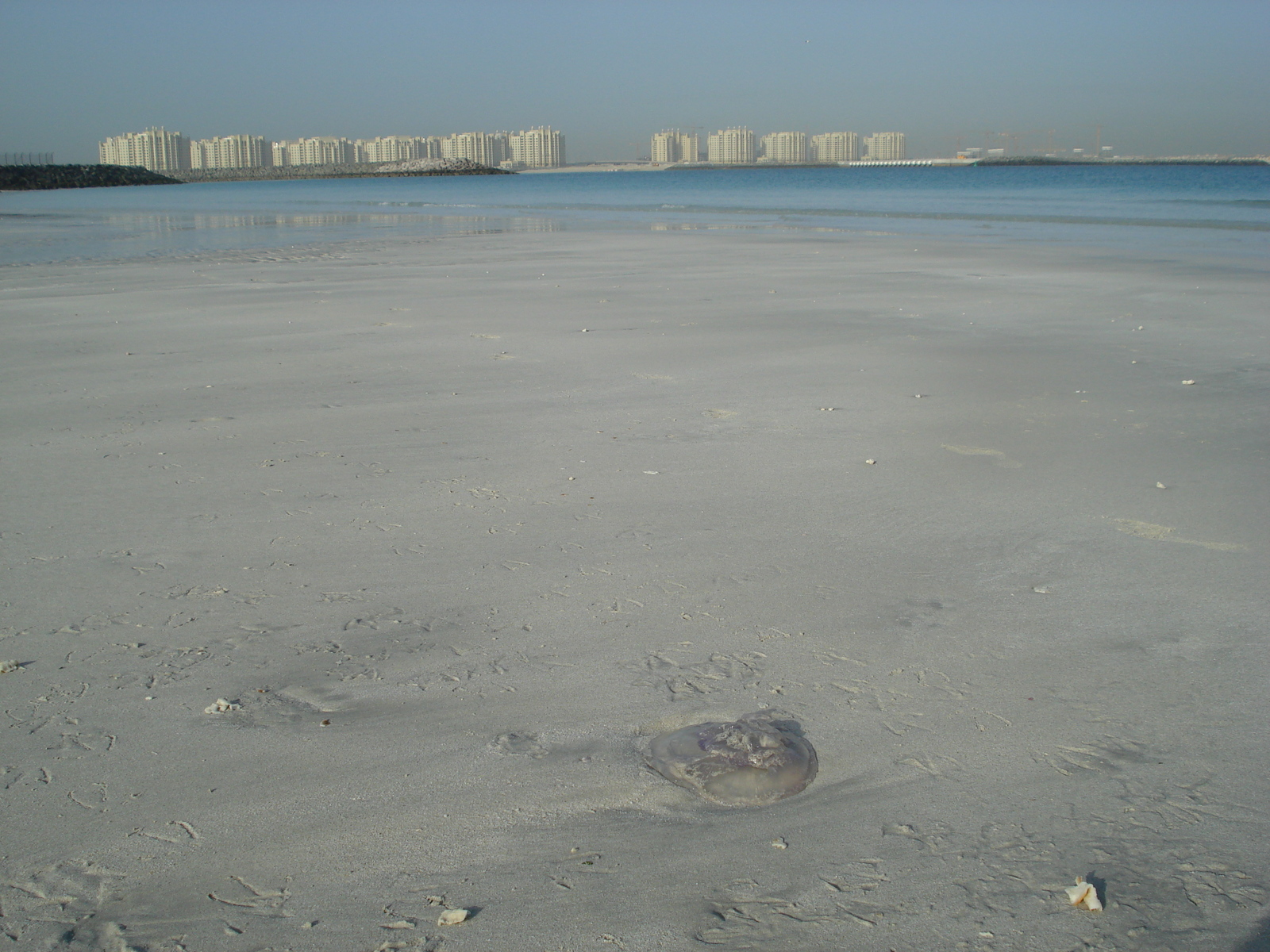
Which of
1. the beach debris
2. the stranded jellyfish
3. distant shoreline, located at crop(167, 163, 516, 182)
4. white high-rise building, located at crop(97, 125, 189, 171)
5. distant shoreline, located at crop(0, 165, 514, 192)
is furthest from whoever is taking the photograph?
white high-rise building, located at crop(97, 125, 189, 171)

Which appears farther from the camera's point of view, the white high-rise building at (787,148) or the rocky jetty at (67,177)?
the white high-rise building at (787,148)

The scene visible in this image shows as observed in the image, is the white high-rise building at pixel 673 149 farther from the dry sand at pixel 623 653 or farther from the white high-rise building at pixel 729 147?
the dry sand at pixel 623 653

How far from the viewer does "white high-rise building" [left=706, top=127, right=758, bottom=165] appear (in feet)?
593

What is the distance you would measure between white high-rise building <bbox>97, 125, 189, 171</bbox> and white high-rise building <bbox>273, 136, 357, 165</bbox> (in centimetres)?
1510

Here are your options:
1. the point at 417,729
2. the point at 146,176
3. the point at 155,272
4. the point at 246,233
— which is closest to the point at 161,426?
the point at 417,729

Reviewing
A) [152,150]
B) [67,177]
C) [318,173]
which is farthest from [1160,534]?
[152,150]

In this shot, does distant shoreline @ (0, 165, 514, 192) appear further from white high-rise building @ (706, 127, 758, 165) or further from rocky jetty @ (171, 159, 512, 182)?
white high-rise building @ (706, 127, 758, 165)

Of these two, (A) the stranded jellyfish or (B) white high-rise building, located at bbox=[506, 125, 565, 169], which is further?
(B) white high-rise building, located at bbox=[506, 125, 565, 169]

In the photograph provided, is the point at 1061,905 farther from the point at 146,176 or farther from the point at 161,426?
the point at 146,176

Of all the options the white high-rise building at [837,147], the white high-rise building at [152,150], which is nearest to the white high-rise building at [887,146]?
the white high-rise building at [837,147]

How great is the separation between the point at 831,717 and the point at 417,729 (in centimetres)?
100

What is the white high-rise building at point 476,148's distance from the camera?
176375mm

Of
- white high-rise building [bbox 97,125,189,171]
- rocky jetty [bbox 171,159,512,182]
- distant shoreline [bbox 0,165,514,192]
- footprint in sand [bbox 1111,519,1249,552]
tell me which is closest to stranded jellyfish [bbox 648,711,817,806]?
footprint in sand [bbox 1111,519,1249,552]

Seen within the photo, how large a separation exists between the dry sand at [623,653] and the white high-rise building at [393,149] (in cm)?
17424
